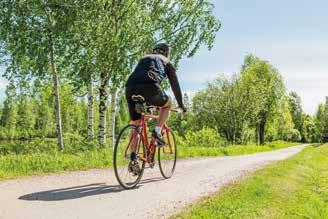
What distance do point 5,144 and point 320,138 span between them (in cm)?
12517

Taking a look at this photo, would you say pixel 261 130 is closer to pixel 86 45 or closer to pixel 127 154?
pixel 86 45

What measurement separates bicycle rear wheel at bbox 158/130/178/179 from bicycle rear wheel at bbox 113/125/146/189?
2.79 feet

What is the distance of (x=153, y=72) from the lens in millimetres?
8023

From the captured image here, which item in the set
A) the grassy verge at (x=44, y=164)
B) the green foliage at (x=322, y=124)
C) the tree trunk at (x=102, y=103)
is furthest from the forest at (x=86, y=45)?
the green foliage at (x=322, y=124)

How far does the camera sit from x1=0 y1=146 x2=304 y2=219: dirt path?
6.14m

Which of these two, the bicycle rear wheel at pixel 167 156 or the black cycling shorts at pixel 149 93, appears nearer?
the black cycling shorts at pixel 149 93

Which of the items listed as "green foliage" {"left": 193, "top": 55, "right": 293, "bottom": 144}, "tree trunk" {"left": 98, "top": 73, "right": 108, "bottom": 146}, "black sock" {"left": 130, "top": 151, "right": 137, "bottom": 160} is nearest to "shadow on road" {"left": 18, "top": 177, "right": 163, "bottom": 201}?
"black sock" {"left": 130, "top": 151, "right": 137, "bottom": 160}

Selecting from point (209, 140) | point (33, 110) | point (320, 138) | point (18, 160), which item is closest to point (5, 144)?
point (18, 160)

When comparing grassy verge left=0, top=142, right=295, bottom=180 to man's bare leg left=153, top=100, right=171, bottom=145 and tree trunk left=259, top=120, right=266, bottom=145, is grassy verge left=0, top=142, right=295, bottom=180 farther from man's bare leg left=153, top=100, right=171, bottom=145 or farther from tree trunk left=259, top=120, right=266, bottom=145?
tree trunk left=259, top=120, right=266, bottom=145

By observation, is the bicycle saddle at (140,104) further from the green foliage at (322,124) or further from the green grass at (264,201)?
the green foliage at (322,124)

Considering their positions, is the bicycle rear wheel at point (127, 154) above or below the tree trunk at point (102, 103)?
below

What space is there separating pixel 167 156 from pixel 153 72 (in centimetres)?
223

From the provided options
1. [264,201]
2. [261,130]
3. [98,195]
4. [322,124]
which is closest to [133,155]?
[98,195]

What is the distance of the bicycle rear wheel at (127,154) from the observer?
7.99 meters
